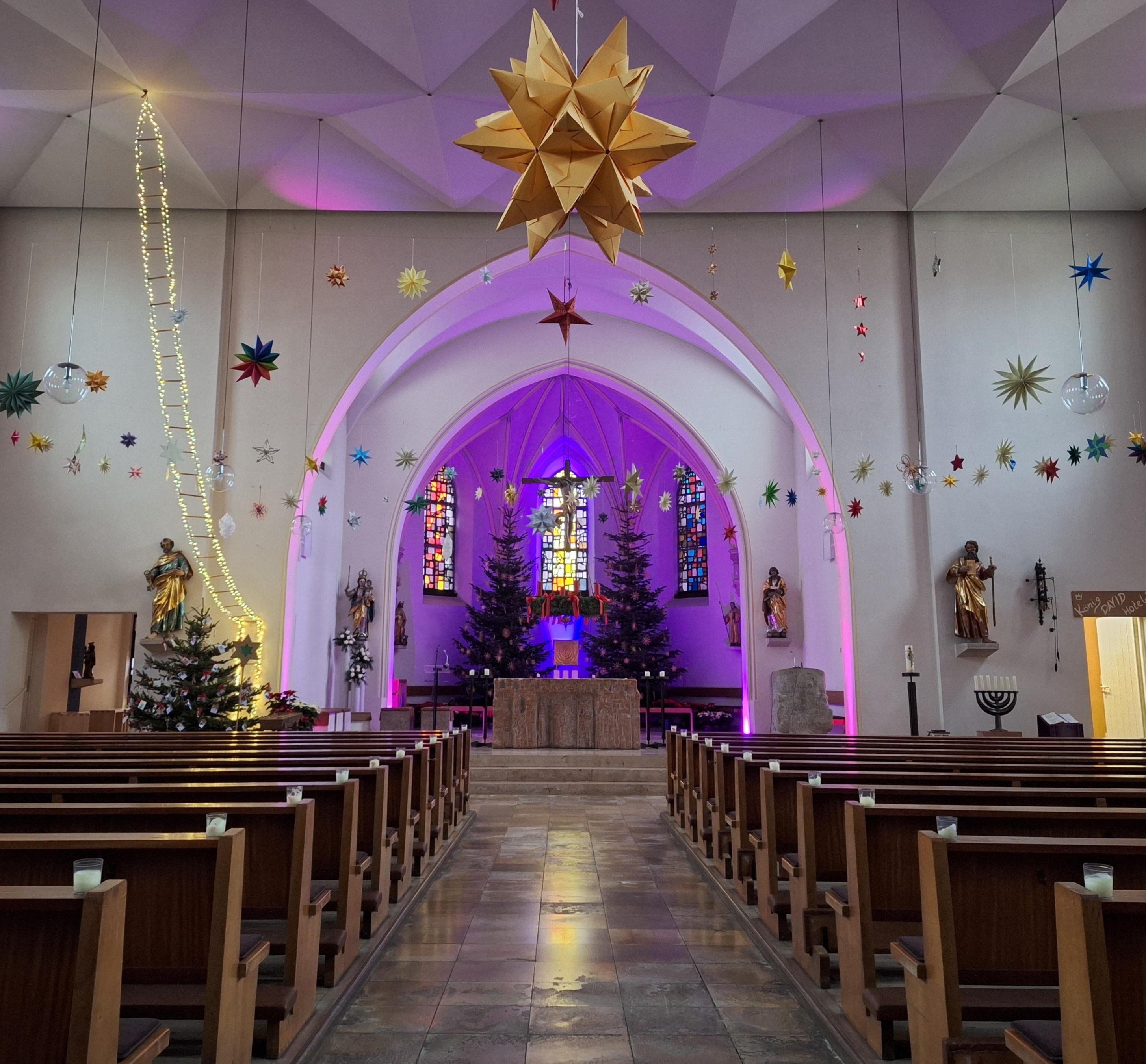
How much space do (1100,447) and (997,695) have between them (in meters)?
3.05

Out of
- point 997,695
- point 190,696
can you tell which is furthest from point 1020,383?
point 190,696

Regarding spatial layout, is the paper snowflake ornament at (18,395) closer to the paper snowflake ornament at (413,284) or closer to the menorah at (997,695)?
the paper snowflake ornament at (413,284)

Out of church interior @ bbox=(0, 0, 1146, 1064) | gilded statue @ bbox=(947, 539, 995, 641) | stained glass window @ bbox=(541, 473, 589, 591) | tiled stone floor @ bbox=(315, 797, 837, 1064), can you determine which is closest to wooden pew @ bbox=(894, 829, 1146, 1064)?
church interior @ bbox=(0, 0, 1146, 1064)

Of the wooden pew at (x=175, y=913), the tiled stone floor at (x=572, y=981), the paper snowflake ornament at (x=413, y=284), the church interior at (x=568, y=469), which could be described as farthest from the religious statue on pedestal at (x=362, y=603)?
the wooden pew at (x=175, y=913)

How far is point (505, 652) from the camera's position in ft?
56.3

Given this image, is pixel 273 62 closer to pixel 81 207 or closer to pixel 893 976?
pixel 81 207

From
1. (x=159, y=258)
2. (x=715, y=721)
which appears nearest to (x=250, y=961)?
(x=159, y=258)

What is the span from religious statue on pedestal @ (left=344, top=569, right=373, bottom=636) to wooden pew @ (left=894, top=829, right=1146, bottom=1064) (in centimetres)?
1191

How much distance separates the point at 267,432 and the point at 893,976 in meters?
9.45

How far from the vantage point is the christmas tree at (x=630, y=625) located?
17.2 m

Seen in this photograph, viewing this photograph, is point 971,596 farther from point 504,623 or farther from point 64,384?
point 504,623

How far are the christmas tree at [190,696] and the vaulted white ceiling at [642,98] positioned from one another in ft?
17.6

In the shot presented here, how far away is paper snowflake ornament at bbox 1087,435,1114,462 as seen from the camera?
33.0ft

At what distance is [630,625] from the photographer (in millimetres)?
17375
